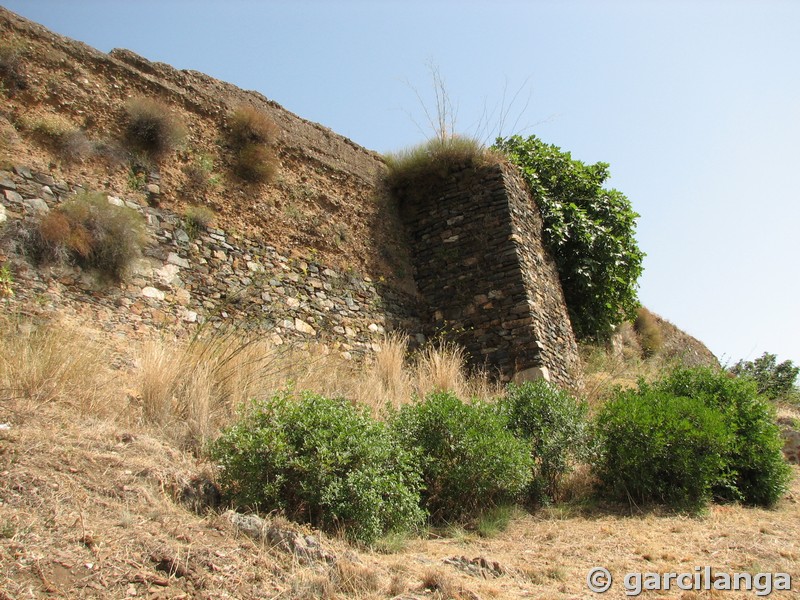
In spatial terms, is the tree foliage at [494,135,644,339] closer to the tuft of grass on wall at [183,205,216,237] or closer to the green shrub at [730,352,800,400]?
the green shrub at [730,352,800,400]

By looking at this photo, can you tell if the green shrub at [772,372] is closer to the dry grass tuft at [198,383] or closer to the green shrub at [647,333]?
the green shrub at [647,333]

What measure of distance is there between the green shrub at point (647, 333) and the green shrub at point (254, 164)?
9553mm

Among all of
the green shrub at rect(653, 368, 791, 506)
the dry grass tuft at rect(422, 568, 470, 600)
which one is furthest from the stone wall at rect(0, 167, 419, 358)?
the dry grass tuft at rect(422, 568, 470, 600)

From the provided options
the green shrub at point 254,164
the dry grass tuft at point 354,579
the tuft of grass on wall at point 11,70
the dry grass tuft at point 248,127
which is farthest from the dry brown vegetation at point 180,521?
the dry grass tuft at point 248,127

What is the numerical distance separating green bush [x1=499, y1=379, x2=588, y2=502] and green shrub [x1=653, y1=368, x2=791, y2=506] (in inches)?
52.0

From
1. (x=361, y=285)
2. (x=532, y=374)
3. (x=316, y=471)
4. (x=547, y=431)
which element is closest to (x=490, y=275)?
(x=532, y=374)

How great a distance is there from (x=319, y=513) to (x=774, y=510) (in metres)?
4.16

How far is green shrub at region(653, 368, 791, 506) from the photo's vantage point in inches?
236

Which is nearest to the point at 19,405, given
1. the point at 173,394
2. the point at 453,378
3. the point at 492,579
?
the point at 173,394

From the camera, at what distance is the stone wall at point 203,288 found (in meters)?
6.25

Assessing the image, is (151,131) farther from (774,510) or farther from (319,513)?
(774,510)

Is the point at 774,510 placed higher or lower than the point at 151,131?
lower

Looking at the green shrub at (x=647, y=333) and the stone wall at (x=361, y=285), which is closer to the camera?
the stone wall at (x=361, y=285)

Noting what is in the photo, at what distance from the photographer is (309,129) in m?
10.1
